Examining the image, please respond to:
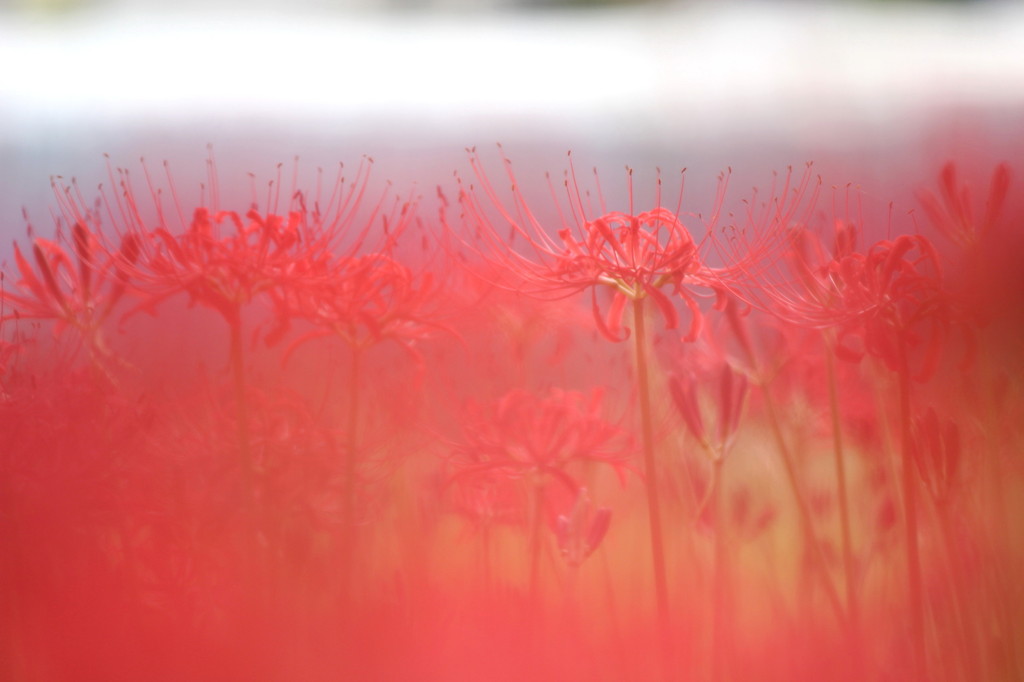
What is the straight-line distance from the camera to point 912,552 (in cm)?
65

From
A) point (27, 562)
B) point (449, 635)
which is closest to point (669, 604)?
point (449, 635)

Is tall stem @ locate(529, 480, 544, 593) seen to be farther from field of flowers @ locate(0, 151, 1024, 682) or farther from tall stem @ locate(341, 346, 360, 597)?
tall stem @ locate(341, 346, 360, 597)

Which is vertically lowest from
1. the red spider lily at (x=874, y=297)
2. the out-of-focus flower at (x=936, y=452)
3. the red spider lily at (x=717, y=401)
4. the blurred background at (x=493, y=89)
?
the out-of-focus flower at (x=936, y=452)

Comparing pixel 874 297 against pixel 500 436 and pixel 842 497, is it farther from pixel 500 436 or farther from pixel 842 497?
pixel 500 436

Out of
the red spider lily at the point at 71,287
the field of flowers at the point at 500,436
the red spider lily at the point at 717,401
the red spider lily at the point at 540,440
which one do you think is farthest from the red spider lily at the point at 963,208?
the red spider lily at the point at 71,287

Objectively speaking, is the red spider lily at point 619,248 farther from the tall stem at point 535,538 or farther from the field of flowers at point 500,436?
the tall stem at point 535,538

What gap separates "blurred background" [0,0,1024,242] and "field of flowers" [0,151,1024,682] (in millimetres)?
27

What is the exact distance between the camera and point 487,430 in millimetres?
633

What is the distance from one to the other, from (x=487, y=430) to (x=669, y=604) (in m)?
0.21

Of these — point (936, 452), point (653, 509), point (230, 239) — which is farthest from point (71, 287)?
point (936, 452)

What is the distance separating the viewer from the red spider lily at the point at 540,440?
62 centimetres

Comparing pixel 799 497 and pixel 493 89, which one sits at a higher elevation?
pixel 493 89

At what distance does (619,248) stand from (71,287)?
476 mm

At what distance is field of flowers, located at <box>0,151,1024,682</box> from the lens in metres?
0.63
